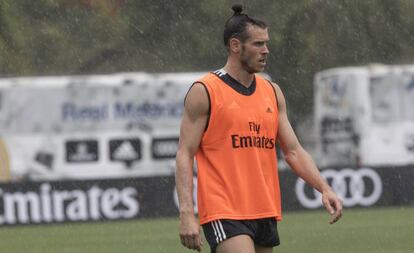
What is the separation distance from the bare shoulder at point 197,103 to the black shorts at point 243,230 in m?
0.61

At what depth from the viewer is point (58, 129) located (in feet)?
91.5

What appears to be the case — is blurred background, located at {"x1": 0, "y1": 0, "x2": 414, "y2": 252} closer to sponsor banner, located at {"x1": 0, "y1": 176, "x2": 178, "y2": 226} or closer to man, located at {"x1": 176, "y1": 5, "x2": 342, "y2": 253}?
sponsor banner, located at {"x1": 0, "y1": 176, "x2": 178, "y2": 226}

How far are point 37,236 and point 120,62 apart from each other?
1693 cm

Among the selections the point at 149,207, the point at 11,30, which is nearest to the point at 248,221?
the point at 149,207

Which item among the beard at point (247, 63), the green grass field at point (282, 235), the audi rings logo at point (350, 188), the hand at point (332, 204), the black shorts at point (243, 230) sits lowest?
the green grass field at point (282, 235)

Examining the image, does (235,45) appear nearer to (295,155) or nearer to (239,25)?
(239,25)

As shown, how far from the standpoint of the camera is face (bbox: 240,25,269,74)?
23.4 feet

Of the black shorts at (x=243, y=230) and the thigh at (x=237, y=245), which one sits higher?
the black shorts at (x=243, y=230)

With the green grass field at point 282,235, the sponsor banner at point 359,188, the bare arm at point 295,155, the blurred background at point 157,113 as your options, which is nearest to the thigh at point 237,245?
the bare arm at point 295,155

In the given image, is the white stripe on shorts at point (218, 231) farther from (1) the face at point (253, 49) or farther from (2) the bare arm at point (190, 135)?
(1) the face at point (253, 49)

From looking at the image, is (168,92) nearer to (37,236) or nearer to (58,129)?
(58,129)

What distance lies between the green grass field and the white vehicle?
24.2ft

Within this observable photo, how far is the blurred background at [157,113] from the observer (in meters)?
→ 19.6

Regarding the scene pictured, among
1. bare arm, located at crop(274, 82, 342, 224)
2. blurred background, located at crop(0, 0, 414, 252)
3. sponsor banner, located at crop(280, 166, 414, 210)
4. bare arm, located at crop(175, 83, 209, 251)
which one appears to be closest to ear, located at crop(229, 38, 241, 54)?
bare arm, located at crop(175, 83, 209, 251)
